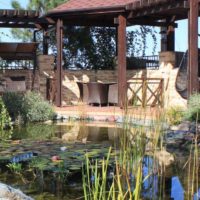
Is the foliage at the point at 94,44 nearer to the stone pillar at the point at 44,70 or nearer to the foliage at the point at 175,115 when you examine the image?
the stone pillar at the point at 44,70

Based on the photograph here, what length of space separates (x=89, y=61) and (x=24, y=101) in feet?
19.1

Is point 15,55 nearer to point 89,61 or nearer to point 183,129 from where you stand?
point 89,61

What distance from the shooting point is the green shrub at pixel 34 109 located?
34.4 feet

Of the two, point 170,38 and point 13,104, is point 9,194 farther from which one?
point 170,38

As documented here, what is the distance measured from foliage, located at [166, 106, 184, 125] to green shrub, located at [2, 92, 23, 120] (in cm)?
352

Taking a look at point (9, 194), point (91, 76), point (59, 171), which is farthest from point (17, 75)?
point (9, 194)

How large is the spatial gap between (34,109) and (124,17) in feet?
11.6

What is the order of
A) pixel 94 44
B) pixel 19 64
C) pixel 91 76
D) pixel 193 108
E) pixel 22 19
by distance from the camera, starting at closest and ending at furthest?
1. pixel 193 108
2. pixel 22 19
3. pixel 91 76
4. pixel 19 64
5. pixel 94 44

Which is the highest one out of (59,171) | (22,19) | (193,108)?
(22,19)

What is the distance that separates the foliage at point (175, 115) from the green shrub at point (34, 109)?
10.2 feet

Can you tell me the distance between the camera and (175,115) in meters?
8.83

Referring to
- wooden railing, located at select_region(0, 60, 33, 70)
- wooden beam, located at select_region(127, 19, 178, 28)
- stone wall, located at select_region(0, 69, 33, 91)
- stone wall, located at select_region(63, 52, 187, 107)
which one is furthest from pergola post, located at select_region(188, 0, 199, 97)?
wooden railing, located at select_region(0, 60, 33, 70)

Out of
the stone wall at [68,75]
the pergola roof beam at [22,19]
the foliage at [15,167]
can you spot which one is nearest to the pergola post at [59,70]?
the pergola roof beam at [22,19]

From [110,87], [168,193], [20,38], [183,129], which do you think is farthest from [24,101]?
[20,38]
